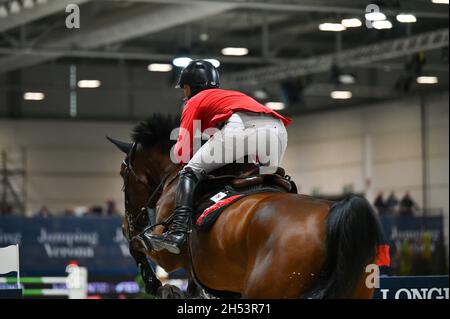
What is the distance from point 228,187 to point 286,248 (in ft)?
3.40

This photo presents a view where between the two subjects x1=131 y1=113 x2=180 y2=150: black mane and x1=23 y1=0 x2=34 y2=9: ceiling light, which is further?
x1=23 y1=0 x2=34 y2=9: ceiling light

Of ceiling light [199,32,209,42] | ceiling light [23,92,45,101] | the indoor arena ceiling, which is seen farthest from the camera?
ceiling light [23,92,45,101]

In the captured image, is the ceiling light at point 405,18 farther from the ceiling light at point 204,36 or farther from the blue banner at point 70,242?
the ceiling light at point 204,36

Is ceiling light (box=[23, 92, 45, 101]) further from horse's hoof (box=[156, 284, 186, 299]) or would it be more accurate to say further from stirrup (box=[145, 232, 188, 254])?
stirrup (box=[145, 232, 188, 254])

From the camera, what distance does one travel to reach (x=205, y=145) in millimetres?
5793

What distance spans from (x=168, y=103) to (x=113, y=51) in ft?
27.4

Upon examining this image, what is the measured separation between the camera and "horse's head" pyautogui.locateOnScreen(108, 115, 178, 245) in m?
6.69

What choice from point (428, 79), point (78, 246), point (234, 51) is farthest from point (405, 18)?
point (428, 79)

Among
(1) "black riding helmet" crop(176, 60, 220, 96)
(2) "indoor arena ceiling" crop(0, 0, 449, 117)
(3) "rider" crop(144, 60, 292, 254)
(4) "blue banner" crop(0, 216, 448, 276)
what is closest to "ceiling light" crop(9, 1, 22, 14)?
(2) "indoor arena ceiling" crop(0, 0, 449, 117)

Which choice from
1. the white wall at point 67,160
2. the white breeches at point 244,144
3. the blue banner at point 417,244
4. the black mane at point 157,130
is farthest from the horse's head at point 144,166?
the white wall at point 67,160

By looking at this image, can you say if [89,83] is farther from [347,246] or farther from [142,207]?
[347,246]

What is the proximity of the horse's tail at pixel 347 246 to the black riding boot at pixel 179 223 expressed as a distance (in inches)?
43.8

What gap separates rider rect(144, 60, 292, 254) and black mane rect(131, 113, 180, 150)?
595 millimetres
